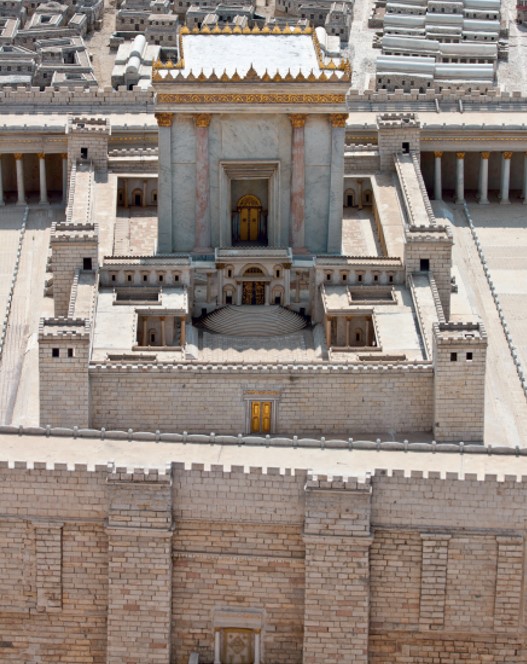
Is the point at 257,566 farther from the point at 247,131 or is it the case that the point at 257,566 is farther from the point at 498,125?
the point at 498,125

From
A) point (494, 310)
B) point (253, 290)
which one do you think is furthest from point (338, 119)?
point (494, 310)

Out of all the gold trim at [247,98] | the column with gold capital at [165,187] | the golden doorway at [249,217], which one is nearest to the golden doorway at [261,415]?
the column with gold capital at [165,187]

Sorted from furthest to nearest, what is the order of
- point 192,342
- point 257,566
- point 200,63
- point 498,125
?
point 498,125 → point 200,63 → point 192,342 → point 257,566

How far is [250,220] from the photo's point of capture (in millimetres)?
145875

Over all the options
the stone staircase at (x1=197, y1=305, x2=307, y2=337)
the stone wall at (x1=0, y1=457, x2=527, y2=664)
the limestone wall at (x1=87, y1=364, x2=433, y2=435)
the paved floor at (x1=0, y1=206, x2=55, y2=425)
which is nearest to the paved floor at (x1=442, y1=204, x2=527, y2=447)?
the limestone wall at (x1=87, y1=364, x2=433, y2=435)

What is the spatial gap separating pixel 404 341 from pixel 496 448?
85.3 feet

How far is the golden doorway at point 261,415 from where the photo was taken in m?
126

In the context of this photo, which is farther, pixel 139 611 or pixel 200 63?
pixel 200 63

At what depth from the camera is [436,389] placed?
411 ft

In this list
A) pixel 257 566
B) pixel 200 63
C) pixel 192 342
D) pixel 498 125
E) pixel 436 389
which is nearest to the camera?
pixel 257 566

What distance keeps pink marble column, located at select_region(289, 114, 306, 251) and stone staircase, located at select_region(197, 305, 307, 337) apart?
20.4 ft

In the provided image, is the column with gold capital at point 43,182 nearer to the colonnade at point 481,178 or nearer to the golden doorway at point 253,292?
the colonnade at point 481,178

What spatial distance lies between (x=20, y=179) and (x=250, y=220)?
26.6m

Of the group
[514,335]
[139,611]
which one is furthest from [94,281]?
[139,611]
